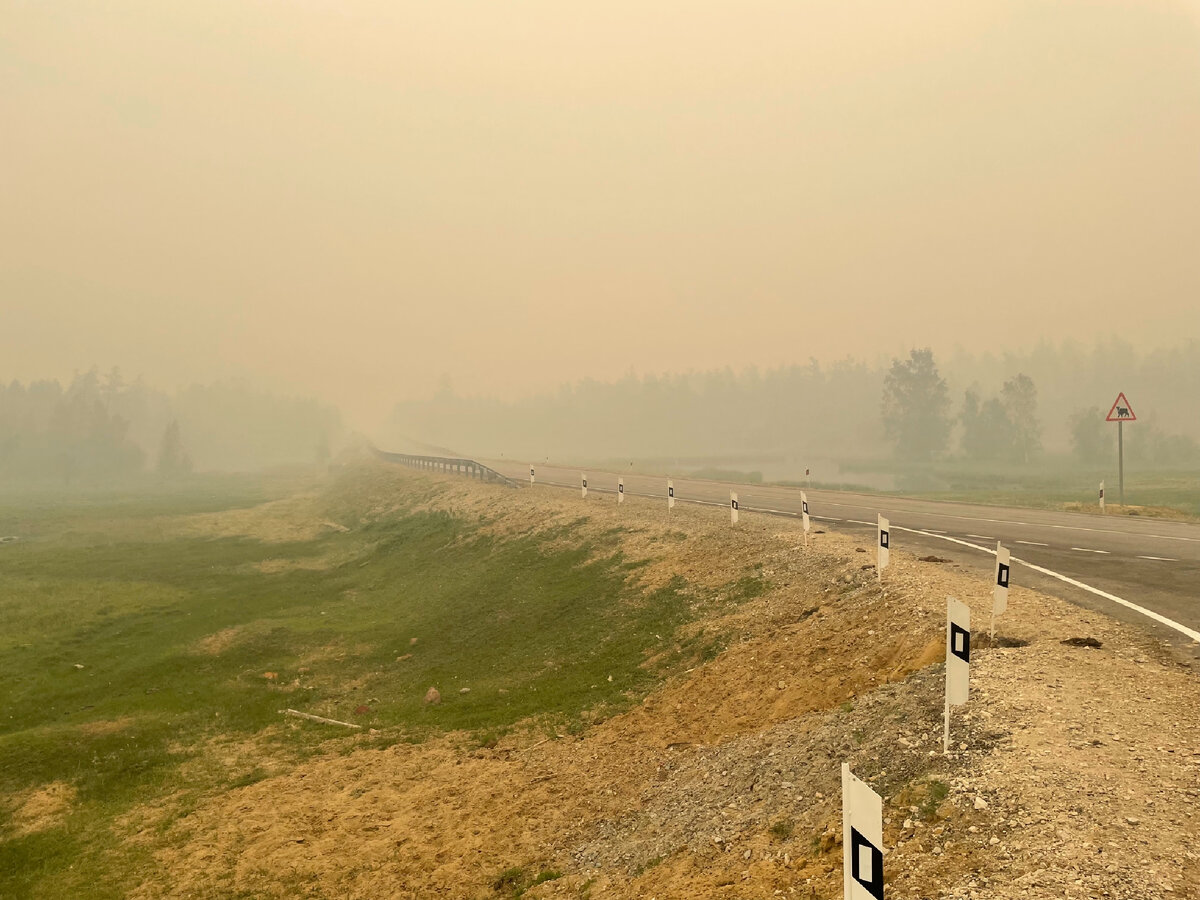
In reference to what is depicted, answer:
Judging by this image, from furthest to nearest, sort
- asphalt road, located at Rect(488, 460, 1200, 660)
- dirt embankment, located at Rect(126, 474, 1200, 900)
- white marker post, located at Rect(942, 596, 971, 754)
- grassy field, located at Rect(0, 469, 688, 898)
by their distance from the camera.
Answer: grassy field, located at Rect(0, 469, 688, 898), asphalt road, located at Rect(488, 460, 1200, 660), white marker post, located at Rect(942, 596, 971, 754), dirt embankment, located at Rect(126, 474, 1200, 900)

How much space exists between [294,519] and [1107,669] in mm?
50805

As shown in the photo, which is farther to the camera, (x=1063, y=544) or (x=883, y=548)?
(x=1063, y=544)

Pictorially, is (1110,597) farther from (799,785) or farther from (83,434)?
(83,434)

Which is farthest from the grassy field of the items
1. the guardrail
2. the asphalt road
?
the asphalt road

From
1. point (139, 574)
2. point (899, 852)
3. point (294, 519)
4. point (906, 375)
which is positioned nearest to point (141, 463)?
point (294, 519)

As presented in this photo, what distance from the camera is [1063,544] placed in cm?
1792

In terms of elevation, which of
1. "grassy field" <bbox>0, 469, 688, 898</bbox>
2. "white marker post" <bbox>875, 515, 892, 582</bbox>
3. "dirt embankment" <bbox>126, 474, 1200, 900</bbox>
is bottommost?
"grassy field" <bbox>0, 469, 688, 898</bbox>

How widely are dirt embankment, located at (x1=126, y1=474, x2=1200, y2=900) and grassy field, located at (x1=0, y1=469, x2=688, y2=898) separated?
122 cm

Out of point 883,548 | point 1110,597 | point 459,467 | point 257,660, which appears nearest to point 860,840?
point 883,548

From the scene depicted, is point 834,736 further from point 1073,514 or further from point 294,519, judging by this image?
point 294,519

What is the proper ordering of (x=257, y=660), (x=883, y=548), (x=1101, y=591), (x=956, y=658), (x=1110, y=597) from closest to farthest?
(x=956, y=658)
(x=1110, y=597)
(x=1101, y=591)
(x=883, y=548)
(x=257, y=660)

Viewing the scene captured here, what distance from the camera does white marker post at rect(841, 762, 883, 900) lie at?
11.4ft

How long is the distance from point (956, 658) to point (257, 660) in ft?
65.2

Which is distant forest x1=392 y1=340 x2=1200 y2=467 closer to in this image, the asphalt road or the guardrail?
the guardrail
